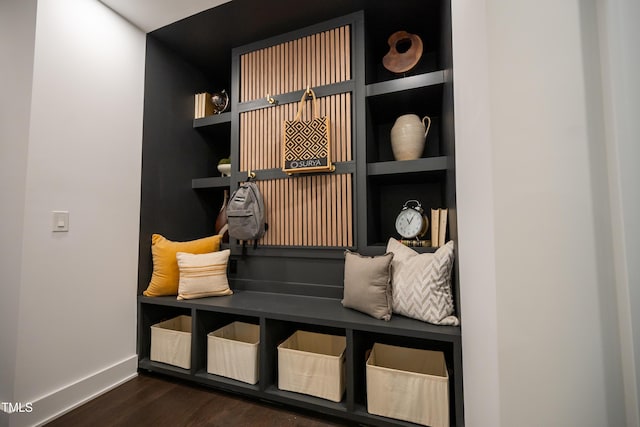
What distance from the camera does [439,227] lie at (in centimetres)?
171

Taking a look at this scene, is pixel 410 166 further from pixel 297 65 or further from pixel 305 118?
pixel 297 65

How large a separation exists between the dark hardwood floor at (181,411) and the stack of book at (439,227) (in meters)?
1.21

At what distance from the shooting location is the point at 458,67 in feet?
3.69

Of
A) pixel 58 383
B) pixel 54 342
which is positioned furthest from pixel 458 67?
pixel 58 383

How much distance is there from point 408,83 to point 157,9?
1928 millimetres

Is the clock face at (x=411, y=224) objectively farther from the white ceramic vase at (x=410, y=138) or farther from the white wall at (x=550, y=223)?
the white wall at (x=550, y=223)

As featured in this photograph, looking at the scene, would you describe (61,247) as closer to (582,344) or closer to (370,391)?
(370,391)

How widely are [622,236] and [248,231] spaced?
6.34 feet

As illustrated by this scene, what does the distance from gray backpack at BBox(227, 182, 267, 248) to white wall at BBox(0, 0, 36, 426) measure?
116 cm

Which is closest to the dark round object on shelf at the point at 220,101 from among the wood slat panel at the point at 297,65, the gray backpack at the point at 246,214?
the wood slat panel at the point at 297,65

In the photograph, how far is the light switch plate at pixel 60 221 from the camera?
1546 mm
